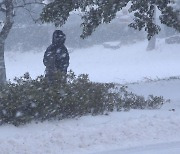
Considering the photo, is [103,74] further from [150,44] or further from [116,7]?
[116,7]

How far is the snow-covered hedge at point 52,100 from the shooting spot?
7414mm

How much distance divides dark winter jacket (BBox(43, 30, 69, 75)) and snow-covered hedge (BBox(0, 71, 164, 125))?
1.22 m

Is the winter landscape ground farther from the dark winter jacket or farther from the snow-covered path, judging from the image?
the dark winter jacket

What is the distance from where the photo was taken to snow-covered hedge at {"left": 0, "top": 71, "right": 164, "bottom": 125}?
7414 mm

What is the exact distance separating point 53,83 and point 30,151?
5.81 feet

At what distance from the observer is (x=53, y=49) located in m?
9.99

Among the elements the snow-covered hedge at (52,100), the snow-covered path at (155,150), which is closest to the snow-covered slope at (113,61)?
the snow-covered hedge at (52,100)

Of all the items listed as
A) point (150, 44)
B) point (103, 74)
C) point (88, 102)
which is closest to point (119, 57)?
point (150, 44)

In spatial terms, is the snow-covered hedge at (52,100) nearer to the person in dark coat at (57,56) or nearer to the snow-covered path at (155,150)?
the person in dark coat at (57,56)

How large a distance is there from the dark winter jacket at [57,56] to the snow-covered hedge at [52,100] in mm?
1219

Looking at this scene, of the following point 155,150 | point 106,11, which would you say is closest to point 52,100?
point 155,150

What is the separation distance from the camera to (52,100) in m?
7.70

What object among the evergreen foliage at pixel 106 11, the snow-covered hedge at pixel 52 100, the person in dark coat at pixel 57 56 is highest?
the evergreen foliage at pixel 106 11

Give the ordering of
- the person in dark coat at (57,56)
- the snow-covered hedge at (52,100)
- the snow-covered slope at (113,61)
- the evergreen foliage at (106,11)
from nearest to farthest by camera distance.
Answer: the snow-covered hedge at (52,100)
the person in dark coat at (57,56)
the evergreen foliage at (106,11)
the snow-covered slope at (113,61)
